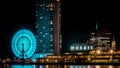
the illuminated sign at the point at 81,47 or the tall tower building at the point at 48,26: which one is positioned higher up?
the tall tower building at the point at 48,26

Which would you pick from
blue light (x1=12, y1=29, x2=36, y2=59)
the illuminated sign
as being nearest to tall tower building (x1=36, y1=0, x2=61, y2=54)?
the illuminated sign

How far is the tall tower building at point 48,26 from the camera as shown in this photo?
49.7m

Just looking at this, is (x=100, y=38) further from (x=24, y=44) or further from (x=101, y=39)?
(x=24, y=44)

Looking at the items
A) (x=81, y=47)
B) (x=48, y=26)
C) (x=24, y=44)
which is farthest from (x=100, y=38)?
(x=24, y=44)

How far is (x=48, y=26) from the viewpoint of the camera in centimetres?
5150

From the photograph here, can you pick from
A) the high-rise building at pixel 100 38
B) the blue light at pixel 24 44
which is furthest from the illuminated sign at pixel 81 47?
the blue light at pixel 24 44

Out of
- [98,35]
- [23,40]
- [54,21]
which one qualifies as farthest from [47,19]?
[23,40]

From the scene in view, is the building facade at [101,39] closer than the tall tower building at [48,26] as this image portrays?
Yes

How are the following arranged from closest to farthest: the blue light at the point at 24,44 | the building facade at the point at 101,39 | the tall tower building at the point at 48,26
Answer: the blue light at the point at 24,44, the building facade at the point at 101,39, the tall tower building at the point at 48,26

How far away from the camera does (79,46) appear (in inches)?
1767

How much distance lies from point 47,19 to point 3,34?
20.0 meters

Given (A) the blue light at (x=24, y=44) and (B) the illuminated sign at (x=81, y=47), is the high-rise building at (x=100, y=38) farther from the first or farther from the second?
(A) the blue light at (x=24, y=44)

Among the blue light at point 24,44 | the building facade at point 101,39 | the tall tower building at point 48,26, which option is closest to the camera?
the blue light at point 24,44

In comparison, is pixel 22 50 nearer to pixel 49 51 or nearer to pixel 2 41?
pixel 2 41
